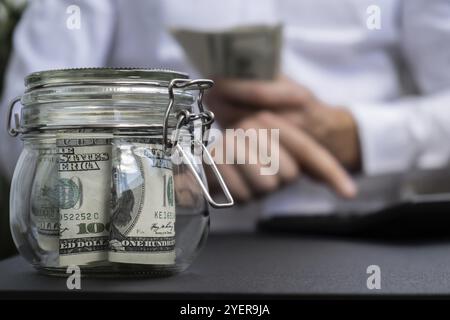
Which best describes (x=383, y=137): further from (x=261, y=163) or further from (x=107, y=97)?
(x=107, y=97)

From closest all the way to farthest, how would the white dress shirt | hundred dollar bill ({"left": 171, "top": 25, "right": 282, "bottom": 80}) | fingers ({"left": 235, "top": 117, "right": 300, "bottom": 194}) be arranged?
hundred dollar bill ({"left": 171, "top": 25, "right": 282, "bottom": 80}), fingers ({"left": 235, "top": 117, "right": 300, "bottom": 194}), the white dress shirt

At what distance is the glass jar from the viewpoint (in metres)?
0.44

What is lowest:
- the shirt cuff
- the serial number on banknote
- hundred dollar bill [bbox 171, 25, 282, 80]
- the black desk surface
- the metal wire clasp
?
the black desk surface

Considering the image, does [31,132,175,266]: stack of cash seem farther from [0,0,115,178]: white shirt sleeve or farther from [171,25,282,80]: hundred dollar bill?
[0,0,115,178]: white shirt sleeve

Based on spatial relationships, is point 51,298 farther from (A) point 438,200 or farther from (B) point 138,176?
(A) point 438,200

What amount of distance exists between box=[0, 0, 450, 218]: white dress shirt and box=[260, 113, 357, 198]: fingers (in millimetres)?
102

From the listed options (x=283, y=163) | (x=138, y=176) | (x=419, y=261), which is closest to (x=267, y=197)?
(x=283, y=163)

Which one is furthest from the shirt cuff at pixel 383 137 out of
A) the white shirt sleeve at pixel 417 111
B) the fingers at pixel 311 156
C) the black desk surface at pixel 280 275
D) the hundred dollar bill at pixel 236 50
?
the black desk surface at pixel 280 275

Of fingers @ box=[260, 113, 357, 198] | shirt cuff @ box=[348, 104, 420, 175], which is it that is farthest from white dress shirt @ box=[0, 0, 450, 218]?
fingers @ box=[260, 113, 357, 198]

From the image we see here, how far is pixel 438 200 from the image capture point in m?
0.72

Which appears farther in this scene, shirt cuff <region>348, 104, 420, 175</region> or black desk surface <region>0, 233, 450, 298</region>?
shirt cuff <region>348, 104, 420, 175</region>

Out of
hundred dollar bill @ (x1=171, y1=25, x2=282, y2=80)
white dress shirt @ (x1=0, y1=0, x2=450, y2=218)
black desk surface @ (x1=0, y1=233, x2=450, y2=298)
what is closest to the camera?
black desk surface @ (x1=0, y1=233, x2=450, y2=298)

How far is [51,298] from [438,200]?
460 mm

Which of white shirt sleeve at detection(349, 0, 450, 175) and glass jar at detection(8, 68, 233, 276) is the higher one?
white shirt sleeve at detection(349, 0, 450, 175)
